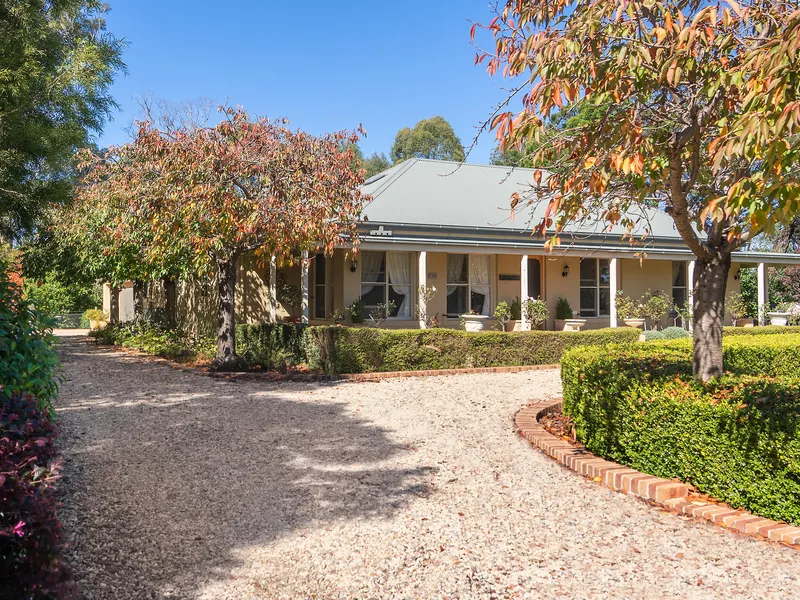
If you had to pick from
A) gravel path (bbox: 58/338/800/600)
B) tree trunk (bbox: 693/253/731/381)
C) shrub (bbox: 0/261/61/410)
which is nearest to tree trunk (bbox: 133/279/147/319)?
gravel path (bbox: 58/338/800/600)

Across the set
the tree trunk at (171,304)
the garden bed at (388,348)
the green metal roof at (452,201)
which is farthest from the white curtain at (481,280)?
the tree trunk at (171,304)

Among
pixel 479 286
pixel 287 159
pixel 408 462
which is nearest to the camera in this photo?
pixel 408 462

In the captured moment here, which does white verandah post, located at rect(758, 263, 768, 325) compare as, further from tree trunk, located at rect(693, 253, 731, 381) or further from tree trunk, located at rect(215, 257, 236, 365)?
tree trunk, located at rect(215, 257, 236, 365)

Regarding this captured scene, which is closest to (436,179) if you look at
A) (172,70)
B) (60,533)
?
(172,70)

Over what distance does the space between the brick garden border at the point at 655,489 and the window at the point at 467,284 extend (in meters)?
9.97

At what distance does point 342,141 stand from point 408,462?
705cm

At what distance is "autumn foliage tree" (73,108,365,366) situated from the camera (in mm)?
10148

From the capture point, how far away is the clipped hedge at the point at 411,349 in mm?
11711

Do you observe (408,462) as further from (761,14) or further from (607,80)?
(761,14)

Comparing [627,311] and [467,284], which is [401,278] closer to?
[467,284]

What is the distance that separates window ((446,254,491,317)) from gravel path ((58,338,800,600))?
9.08 metres

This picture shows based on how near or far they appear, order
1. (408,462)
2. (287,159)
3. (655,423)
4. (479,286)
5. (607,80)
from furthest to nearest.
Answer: (479,286) → (287,159) → (408,462) → (655,423) → (607,80)

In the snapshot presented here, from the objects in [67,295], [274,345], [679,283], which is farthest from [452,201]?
[67,295]

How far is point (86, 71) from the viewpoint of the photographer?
11008 mm
